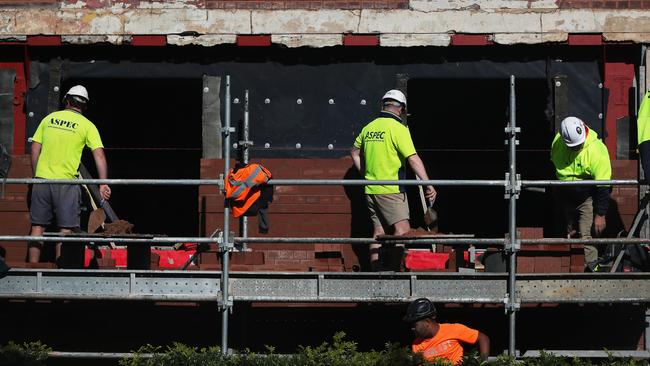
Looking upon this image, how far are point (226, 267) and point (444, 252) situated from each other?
266cm

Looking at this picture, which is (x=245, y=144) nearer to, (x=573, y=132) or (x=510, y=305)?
(x=573, y=132)

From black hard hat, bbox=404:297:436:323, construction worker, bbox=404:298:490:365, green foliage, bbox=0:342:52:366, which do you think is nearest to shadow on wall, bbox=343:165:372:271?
construction worker, bbox=404:298:490:365

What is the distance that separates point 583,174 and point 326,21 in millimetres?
3482

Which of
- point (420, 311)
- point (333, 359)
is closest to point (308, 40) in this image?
point (420, 311)

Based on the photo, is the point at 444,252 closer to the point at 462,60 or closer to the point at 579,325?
the point at 579,325

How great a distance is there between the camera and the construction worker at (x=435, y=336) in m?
11.4

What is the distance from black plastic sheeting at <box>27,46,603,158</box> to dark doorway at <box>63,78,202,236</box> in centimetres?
90

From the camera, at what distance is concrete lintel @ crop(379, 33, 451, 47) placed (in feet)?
49.0

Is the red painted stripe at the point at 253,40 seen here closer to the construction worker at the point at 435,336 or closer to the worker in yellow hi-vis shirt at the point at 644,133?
the construction worker at the point at 435,336

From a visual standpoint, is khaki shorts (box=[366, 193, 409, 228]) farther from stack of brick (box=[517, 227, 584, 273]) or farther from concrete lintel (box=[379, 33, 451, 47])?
concrete lintel (box=[379, 33, 451, 47])

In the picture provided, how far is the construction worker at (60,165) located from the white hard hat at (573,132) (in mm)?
4580

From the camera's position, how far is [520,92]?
A: 640 inches

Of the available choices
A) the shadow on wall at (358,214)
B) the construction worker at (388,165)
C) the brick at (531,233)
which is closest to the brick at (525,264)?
the brick at (531,233)

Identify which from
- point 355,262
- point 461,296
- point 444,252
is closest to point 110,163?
point 355,262
